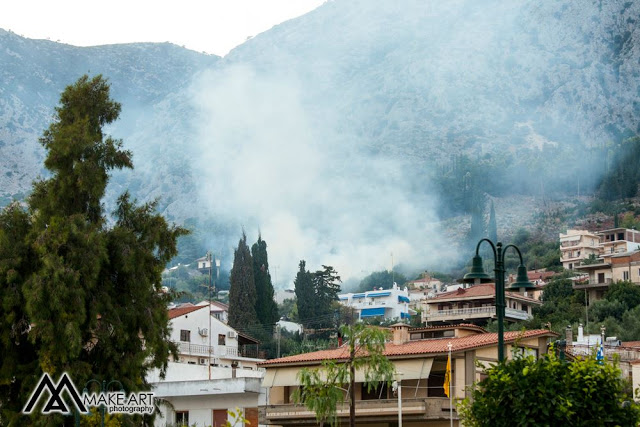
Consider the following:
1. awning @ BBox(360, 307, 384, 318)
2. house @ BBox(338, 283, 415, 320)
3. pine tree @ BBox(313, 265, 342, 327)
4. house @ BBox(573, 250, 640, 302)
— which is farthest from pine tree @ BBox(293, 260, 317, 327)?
house @ BBox(573, 250, 640, 302)

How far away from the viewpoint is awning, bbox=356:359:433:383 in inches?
1564

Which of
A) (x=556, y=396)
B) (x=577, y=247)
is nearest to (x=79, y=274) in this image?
(x=556, y=396)

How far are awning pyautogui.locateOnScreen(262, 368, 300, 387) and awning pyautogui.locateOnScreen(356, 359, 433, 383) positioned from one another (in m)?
4.57

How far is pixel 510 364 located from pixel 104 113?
21.3 meters

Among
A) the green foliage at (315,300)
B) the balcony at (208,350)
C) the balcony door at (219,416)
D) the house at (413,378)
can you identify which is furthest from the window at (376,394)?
the green foliage at (315,300)

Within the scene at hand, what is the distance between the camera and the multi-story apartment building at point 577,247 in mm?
150250

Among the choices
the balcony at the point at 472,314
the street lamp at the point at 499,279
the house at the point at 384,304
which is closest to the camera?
the street lamp at the point at 499,279

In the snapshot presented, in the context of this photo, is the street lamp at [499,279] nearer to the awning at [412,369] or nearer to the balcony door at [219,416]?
the awning at [412,369]

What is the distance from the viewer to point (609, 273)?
386ft

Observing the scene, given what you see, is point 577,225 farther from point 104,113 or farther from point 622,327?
point 104,113

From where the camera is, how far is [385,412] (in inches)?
1538

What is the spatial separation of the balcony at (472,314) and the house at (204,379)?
116ft

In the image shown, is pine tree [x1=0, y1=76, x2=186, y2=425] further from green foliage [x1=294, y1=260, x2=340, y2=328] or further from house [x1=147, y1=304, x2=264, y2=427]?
green foliage [x1=294, y1=260, x2=340, y2=328]

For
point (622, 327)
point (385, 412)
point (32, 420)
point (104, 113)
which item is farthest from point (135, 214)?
point (622, 327)
